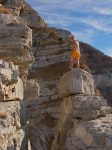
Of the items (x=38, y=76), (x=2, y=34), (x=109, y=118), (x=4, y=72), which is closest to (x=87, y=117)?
(x=109, y=118)

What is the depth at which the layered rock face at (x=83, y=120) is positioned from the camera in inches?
613

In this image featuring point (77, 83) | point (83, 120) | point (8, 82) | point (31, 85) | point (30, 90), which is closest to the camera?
point (8, 82)

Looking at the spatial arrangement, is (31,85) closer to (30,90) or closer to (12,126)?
(30,90)

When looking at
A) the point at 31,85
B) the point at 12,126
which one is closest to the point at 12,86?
the point at 12,126

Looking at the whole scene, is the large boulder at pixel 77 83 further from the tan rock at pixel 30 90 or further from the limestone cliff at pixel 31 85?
the tan rock at pixel 30 90

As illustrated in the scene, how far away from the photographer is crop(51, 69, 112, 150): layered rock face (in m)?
15.6

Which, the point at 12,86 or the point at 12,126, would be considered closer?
the point at 12,126

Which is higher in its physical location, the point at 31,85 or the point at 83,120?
the point at 31,85

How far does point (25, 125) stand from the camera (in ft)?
59.0

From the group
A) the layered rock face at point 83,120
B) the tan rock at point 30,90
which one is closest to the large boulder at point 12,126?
the layered rock face at point 83,120

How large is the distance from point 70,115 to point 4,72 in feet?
12.8

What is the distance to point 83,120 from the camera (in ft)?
56.2

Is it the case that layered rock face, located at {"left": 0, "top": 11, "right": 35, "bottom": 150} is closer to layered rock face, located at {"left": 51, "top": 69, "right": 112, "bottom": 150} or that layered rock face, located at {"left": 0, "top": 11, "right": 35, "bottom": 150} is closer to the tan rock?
layered rock face, located at {"left": 51, "top": 69, "right": 112, "bottom": 150}

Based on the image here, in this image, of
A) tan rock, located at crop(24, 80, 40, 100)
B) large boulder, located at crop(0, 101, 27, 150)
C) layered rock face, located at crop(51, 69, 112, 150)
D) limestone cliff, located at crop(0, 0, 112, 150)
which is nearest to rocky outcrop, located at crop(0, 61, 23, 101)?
limestone cliff, located at crop(0, 0, 112, 150)
